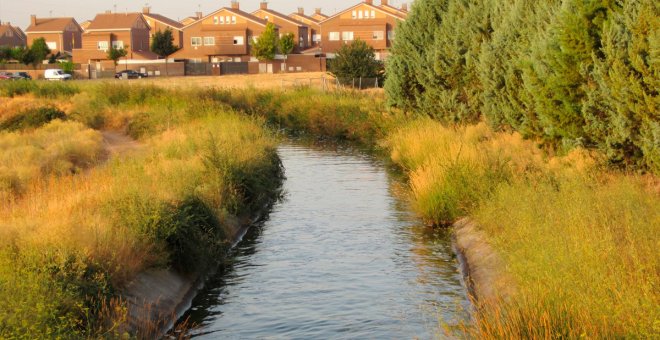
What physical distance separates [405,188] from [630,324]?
18.4 metres

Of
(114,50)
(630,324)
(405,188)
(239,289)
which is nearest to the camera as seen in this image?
(630,324)

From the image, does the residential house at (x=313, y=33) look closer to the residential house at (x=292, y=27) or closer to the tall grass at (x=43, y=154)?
the residential house at (x=292, y=27)

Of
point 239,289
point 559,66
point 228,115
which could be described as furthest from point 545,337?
point 228,115

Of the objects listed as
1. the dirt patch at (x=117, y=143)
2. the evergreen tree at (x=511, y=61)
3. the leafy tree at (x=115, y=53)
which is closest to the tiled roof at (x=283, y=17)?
the leafy tree at (x=115, y=53)

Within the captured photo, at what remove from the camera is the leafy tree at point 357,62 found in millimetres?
64062

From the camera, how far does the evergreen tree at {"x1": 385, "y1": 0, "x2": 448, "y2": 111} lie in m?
36.7

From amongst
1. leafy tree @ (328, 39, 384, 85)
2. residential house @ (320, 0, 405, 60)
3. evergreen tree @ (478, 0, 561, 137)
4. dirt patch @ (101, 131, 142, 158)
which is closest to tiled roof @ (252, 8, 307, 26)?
residential house @ (320, 0, 405, 60)

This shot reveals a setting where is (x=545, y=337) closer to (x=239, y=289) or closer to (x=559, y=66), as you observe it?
(x=239, y=289)

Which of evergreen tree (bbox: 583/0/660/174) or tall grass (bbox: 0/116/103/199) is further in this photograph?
tall grass (bbox: 0/116/103/199)

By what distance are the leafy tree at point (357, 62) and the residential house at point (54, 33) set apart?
95.8 meters

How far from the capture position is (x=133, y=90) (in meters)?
50.7

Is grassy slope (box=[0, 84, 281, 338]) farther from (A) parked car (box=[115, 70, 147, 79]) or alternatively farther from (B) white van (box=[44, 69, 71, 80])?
(A) parked car (box=[115, 70, 147, 79])

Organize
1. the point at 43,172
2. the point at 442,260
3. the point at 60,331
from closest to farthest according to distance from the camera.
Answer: the point at 60,331 → the point at 442,260 → the point at 43,172

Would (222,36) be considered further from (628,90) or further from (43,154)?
(628,90)
